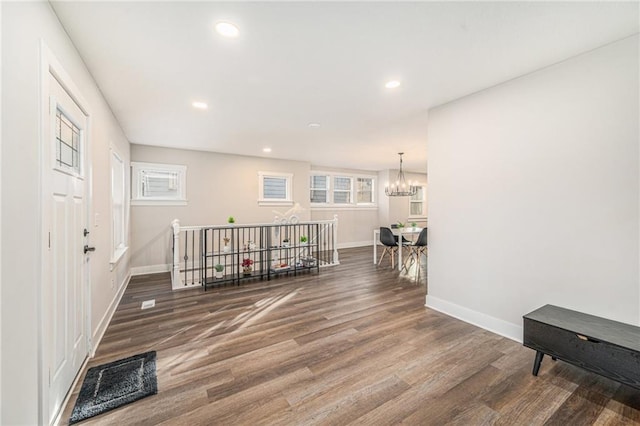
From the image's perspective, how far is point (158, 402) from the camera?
1743 millimetres

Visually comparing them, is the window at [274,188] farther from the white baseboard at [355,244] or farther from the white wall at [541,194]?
the white wall at [541,194]

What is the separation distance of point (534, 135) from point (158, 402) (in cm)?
373

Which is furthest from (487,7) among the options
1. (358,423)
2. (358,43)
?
(358,423)

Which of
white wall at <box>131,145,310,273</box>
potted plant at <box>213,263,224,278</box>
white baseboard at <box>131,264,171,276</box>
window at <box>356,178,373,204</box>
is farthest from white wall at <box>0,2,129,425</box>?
window at <box>356,178,373,204</box>

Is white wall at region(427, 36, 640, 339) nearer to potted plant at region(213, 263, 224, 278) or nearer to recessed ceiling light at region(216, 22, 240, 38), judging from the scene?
recessed ceiling light at region(216, 22, 240, 38)

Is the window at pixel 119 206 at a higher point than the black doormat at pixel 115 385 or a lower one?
higher

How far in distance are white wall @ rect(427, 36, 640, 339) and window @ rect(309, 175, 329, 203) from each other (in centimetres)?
483

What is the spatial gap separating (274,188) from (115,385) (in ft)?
17.3

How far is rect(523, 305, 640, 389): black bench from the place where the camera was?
1667 mm

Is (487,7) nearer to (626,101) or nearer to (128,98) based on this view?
(626,101)

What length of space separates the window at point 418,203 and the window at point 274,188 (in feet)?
15.1

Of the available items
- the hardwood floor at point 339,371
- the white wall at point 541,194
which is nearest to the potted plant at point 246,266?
the hardwood floor at point 339,371

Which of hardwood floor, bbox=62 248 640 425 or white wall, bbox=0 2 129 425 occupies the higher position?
white wall, bbox=0 2 129 425

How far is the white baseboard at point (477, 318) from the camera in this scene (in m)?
2.59
